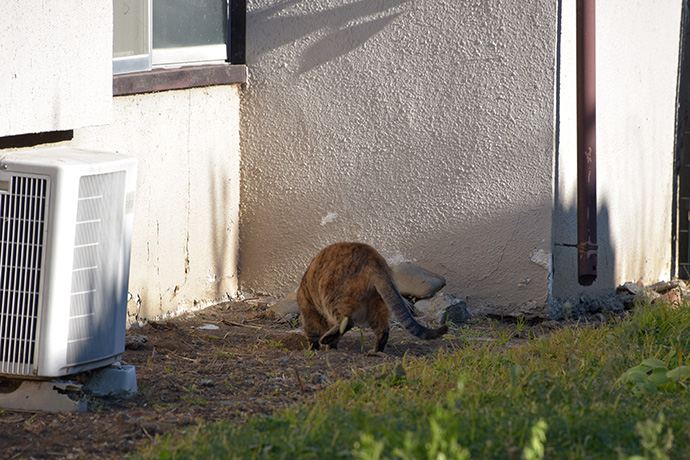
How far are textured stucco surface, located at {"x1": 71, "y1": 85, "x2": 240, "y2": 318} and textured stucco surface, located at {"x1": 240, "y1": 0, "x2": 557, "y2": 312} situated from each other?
Result: 233 millimetres

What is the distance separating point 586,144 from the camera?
6.61 m

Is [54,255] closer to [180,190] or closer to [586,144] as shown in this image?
[180,190]

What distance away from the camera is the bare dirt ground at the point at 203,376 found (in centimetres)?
388

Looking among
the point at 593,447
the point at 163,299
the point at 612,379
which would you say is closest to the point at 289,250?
the point at 163,299

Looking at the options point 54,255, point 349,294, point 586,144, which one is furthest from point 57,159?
point 586,144

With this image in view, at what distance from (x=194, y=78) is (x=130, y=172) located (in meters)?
2.50

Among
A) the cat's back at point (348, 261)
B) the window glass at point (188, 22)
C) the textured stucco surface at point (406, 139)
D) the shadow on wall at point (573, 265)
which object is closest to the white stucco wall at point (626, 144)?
the shadow on wall at point (573, 265)

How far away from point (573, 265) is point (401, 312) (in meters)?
2.43

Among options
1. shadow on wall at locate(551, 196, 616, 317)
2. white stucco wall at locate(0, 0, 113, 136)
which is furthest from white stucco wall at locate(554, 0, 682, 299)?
white stucco wall at locate(0, 0, 113, 136)

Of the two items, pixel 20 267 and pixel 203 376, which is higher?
pixel 20 267

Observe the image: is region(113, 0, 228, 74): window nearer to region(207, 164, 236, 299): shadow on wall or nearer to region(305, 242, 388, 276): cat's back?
region(207, 164, 236, 299): shadow on wall

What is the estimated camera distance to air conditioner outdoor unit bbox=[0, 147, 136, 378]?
403 cm

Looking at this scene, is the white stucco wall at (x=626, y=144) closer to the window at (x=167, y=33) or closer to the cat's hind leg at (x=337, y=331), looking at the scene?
the cat's hind leg at (x=337, y=331)

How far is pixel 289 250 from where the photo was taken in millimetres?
7465
